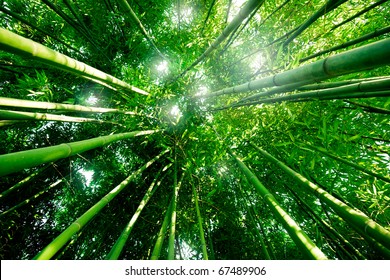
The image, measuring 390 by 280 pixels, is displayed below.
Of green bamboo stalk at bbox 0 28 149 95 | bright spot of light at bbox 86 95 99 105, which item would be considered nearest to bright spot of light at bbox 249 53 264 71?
green bamboo stalk at bbox 0 28 149 95

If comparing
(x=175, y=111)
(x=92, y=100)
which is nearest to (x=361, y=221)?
(x=175, y=111)

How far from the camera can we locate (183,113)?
2.93 metres

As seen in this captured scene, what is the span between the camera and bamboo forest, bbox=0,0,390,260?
2.25m

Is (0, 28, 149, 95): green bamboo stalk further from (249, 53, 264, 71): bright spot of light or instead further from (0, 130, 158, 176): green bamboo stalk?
(249, 53, 264, 71): bright spot of light

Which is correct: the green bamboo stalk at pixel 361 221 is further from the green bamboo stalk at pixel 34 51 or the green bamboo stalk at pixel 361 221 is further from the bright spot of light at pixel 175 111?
the bright spot of light at pixel 175 111

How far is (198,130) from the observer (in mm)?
3010

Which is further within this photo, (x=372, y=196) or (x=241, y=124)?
(x=241, y=124)

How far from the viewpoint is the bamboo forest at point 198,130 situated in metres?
2.25

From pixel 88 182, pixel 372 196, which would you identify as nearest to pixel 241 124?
pixel 372 196

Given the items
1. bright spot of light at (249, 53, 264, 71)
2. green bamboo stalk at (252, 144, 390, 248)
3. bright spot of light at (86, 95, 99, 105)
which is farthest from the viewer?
bright spot of light at (86, 95, 99, 105)

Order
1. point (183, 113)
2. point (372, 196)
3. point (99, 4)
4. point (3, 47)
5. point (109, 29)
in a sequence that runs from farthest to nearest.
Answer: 1. point (109, 29)
2. point (99, 4)
3. point (183, 113)
4. point (372, 196)
5. point (3, 47)

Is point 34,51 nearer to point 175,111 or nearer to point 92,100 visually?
point 175,111

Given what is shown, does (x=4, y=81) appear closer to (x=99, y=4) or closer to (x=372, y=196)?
(x=99, y=4)
